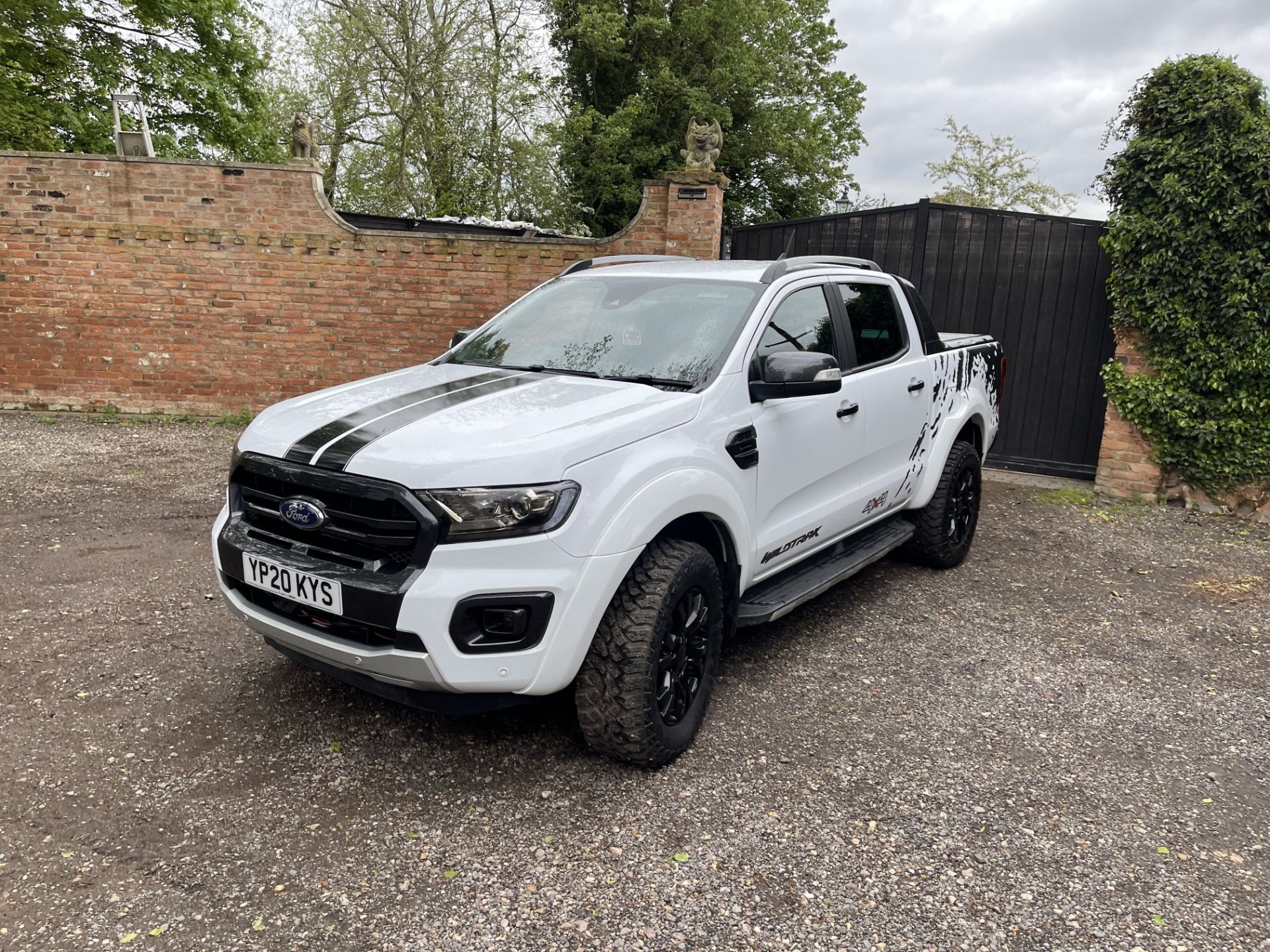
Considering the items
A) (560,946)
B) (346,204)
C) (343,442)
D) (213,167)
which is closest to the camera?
(560,946)

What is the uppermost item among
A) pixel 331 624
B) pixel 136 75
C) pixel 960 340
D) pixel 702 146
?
pixel 136 75

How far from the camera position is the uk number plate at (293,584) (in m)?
2.56

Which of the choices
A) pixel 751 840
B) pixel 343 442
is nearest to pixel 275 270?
pixel 343 442

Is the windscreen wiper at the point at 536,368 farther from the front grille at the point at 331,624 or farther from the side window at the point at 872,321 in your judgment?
the side window at the point at 872,321

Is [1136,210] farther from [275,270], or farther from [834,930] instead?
[275,270]

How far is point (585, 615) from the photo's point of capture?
8.41 feet

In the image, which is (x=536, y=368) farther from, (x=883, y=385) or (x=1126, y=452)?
(x=1126, y=452)

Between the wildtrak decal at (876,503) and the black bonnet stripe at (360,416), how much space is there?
2.01 metres

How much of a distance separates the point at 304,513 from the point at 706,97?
834 inches

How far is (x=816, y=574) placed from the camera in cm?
388

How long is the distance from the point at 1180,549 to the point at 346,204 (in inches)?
Result: 837

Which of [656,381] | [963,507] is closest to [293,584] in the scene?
[656,381]

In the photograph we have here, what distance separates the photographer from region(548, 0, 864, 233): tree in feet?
67.7

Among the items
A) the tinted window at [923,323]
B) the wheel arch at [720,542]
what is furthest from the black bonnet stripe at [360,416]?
the tinted window at [923,323]
